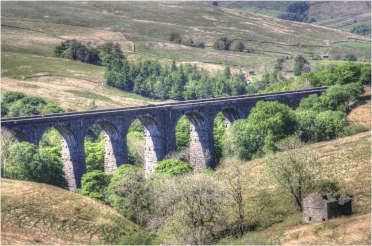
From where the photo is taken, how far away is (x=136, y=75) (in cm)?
16488

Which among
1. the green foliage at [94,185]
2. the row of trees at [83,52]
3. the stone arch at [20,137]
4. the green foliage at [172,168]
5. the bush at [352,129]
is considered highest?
the row of trees at [83,52]

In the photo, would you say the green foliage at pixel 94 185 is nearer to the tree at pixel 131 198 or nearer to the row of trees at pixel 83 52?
the tree at pixel 131 198

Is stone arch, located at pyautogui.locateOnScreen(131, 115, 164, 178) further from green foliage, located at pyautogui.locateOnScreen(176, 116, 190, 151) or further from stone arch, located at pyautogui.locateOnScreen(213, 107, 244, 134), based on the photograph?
stone arch, located at pyautogui.locateOnScreen(213, 107, 244, 134)

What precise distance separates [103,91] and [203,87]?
3832 centimetres

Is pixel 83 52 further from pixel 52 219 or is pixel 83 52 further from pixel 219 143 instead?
pixel 52 219

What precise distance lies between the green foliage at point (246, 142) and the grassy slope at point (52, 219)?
109ft

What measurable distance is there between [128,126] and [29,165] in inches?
789

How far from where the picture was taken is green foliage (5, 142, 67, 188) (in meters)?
50.8

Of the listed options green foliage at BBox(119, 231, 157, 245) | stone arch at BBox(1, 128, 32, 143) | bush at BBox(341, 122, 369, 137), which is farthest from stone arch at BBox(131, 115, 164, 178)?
bush at BBox(341, 122, 369, 137)

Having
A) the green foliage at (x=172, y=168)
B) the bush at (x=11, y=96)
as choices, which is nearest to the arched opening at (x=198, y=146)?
the green foliage at (x=172, y=168)

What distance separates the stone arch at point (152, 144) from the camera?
72.0 meters

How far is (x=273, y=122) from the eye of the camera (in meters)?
71.6

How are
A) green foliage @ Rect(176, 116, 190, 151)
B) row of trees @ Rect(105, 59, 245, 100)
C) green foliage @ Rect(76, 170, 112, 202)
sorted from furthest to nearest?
row of trees @ Rect(105, 59, 245, 100) → green foliage @ Rect(176, 116, 190, 151) → green foliage @ Rect(76, 170, 112, 202)

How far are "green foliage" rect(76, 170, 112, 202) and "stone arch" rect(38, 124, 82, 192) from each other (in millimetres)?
2848
